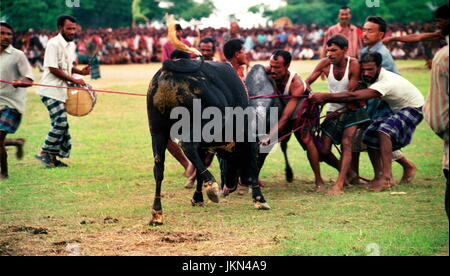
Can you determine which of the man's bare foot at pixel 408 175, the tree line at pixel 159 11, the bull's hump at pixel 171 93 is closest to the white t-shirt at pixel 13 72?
the bull's hump at pixel 171 93

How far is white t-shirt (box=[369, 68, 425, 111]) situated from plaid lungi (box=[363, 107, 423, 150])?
0.26 ft

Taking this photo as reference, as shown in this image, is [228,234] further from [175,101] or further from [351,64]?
[351,64]

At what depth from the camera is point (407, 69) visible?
28031 millimetres

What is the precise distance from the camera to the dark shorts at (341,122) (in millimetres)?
9164

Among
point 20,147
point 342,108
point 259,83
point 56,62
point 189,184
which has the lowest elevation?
point 189,184

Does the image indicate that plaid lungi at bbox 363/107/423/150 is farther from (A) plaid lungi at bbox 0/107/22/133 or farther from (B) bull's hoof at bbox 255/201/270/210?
(A) plaid lungi at bbox 0/107/22/133

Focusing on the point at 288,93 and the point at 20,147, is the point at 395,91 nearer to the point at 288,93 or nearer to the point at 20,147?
the point at 288,93

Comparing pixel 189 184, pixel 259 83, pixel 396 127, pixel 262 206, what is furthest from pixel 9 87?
pixel 396 127

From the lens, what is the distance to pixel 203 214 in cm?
789

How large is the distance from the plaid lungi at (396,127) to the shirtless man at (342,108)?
0.60 feet

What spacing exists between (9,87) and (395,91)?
5.11 meters

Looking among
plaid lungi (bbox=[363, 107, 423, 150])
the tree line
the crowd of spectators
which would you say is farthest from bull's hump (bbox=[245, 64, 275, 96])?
the crowd of spectators

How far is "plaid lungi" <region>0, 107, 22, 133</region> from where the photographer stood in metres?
9.88

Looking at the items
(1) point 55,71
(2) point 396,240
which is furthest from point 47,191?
(2) point 396,240
